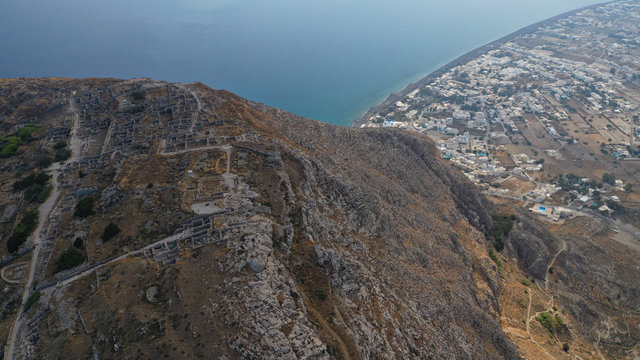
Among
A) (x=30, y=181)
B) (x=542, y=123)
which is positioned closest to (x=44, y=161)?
(x=30, y=181)

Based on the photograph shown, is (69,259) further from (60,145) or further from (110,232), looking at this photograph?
(60,145)

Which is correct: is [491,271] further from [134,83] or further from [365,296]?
[134,83]

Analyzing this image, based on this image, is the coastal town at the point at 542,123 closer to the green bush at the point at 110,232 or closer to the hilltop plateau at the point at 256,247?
the hilltop plateau at the point at 256,247

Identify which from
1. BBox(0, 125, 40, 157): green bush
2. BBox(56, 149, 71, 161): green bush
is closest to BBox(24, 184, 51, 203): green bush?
BBox(56, 149, 71, 161): green bush

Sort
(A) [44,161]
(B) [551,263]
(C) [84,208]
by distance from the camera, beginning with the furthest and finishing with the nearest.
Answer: (B) [551,263]
(A) [44,161]
(C) [84,208]

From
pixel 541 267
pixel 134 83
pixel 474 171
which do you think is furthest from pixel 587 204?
pixel 134 83
